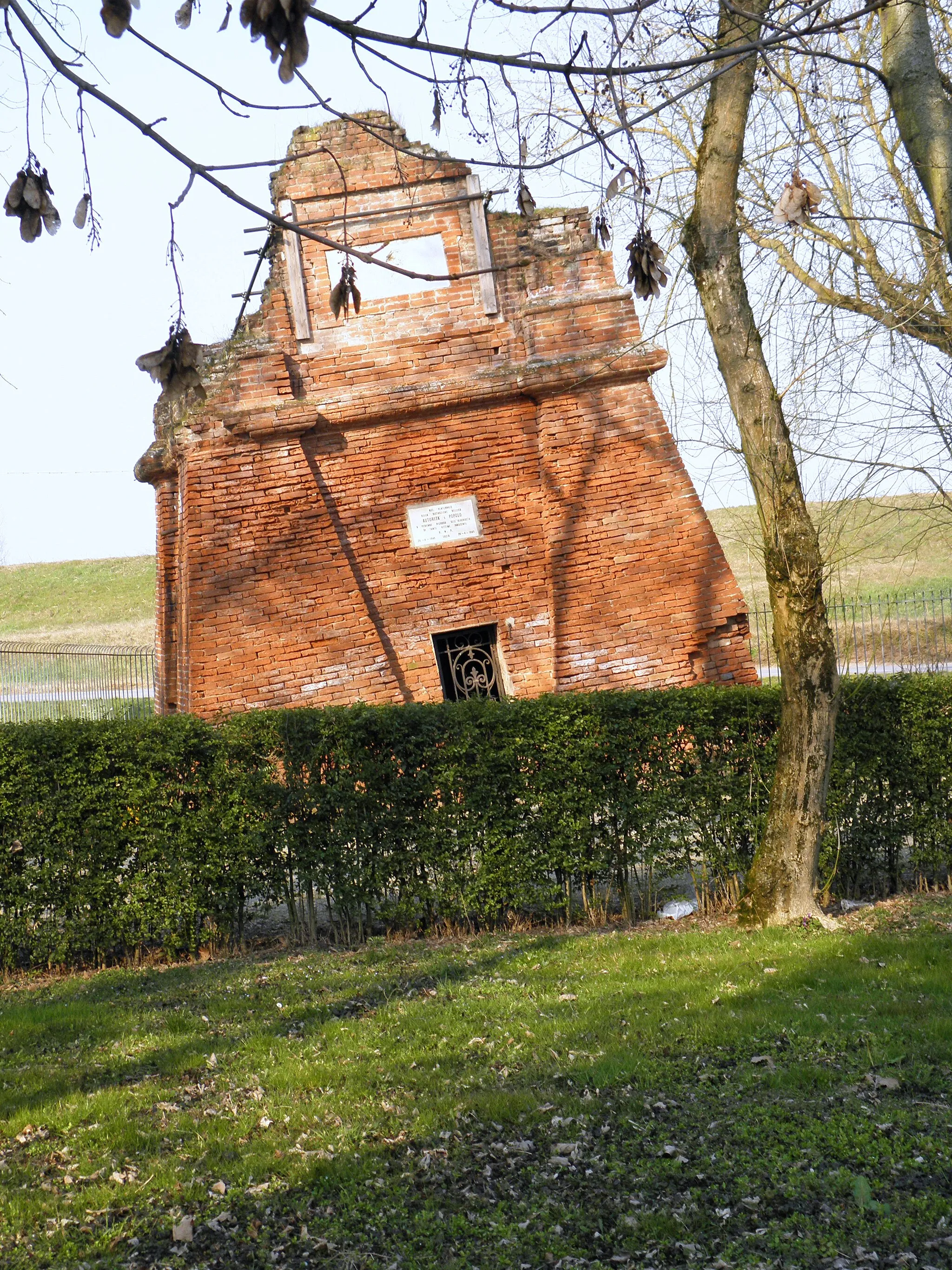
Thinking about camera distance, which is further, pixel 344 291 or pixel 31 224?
pixel 344 291

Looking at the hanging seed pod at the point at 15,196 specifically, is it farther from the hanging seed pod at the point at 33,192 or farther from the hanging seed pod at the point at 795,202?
the hanging seed pod at the point at 795,202

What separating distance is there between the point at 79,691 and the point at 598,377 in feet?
60.3

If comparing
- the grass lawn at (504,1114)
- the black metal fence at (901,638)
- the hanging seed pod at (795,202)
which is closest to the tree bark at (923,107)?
the hanging seed pod at (795,202)

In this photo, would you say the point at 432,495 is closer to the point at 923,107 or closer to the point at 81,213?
the point at 923,107

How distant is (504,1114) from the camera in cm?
431

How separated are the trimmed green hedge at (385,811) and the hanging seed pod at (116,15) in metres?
5.28

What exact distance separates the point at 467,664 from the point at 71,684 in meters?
17.0

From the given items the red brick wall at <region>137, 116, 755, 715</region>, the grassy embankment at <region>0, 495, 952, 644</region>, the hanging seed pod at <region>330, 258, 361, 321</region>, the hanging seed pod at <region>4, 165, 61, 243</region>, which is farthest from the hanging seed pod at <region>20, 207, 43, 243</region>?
the grassy embankment at <region>0, 495, 952, 644</region>

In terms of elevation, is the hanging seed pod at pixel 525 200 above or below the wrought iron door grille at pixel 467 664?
above

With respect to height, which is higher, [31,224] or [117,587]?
[117,587]

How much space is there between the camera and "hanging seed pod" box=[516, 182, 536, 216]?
4145 millimetres

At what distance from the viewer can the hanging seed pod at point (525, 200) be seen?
414 cm

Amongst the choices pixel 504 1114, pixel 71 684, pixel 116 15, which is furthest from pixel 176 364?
pixel 71 684

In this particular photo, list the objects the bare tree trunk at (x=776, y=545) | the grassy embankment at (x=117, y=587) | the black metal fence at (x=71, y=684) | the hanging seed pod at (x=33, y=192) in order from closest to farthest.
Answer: the hanging seed pod at (x=33, y=192)
the bare tree trunk at (x=776, y=545)
the black metal fence at (x=71, y=684)
the grassy embankment at (x=117, y=587)
